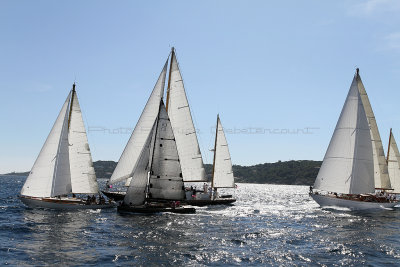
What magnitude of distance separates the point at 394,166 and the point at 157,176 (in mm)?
42764

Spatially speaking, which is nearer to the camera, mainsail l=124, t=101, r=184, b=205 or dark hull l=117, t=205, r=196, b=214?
dark hull l=117, t=205, r=196, b=214

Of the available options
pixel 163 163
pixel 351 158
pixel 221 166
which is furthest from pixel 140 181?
pixel 351 158

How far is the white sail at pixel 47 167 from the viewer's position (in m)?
39.3

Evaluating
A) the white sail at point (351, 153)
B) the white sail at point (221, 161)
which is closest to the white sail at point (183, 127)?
the white sail at point (221, 161)

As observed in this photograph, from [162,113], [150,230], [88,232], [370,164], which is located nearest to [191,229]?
[150,230]

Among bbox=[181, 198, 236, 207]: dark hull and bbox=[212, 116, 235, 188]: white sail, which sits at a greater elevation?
bbox=[212, 116, 235, 188]: white sail

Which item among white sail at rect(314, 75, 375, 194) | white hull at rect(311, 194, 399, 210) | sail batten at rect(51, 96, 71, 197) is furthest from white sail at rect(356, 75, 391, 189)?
sail batten at rect(51, 96, 71, 197)

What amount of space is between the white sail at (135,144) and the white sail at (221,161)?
15.4 m

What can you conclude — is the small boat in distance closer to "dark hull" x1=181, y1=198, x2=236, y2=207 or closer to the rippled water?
"dark hull" x1=181, y1=198, x2=236, y2=207

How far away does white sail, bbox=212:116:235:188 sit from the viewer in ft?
186

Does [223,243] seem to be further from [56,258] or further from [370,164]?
[370,164]

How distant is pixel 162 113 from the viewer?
3788 cm

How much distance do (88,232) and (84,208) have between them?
48.2 ft

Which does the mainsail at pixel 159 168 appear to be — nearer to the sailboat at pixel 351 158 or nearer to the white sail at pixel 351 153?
the sailboat at pixel 351 158
